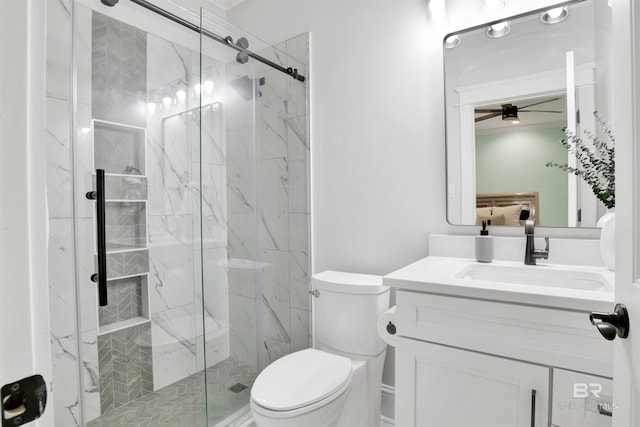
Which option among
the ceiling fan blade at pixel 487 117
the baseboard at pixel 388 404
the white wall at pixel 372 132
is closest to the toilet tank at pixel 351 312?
the white wall at pixel 372 132

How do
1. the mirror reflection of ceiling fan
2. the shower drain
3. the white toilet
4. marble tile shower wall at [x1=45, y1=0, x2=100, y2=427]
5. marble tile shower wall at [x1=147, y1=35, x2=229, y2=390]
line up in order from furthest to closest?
marble tile shower wall at [x1=147, y1=35, x2=229, y2=390] → the shower drain → marble tile shower wall at [x1=45, y1=0, x2=100, y2=427] → the mirror reflection of ceiling fan → the white toilet

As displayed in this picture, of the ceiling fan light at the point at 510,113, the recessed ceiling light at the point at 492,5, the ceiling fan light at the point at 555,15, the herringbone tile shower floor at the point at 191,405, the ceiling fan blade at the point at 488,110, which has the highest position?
the recessed ceiling light at the point at 492,5

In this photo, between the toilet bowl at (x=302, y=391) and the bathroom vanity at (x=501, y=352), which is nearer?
the bathroom vanity at (x=501, y=352)

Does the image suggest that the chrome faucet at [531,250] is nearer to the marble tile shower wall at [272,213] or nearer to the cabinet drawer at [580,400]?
the cabinet drawer at [580,400]

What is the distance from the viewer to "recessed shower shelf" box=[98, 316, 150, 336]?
1.82 metres

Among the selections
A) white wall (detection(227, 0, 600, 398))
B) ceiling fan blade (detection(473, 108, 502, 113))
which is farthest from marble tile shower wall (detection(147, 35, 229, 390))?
ceiling fan blade (detection(473, 108, 502, 113))

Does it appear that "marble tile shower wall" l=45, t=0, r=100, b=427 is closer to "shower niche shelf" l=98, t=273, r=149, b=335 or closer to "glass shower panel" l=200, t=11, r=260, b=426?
"shower niche shelf" l=98, t=273, r=149, b=335

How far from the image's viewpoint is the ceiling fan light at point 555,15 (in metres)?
1.37

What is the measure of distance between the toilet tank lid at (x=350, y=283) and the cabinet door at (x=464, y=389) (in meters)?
0.44

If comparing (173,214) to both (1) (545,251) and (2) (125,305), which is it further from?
(1) (545,251)

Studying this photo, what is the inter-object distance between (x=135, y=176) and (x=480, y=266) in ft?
6.06

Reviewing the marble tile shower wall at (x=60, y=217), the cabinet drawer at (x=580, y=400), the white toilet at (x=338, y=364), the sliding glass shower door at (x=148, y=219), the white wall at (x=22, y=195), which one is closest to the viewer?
the white wall at (x=22, y=195)

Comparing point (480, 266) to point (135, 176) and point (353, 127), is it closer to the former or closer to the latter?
point (353, 127)

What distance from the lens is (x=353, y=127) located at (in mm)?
1918
